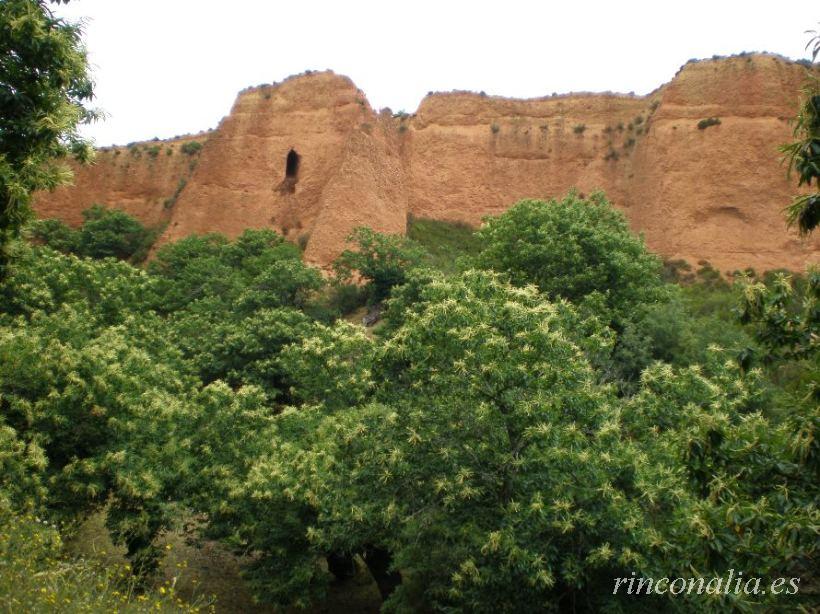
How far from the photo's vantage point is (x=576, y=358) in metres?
11.0

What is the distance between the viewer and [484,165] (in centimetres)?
4312

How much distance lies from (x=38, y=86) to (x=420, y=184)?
114 ft

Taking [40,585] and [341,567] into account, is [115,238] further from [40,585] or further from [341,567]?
[40,585]

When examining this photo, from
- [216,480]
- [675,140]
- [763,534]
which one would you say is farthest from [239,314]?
[675,140]

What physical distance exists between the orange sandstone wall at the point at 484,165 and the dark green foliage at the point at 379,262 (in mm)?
2637

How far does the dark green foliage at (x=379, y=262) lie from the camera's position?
29.1 meters

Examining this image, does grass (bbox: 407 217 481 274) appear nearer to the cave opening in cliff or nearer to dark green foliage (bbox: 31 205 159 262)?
the cave opening in cliff

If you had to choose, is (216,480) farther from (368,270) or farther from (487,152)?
(487,152)

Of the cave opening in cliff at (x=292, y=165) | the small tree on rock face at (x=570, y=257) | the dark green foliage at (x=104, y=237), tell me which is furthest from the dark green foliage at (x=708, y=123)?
the dark green foliage at (x=104, y=237)

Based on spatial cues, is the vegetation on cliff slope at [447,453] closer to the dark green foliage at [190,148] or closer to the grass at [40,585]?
the grass at [40,585]

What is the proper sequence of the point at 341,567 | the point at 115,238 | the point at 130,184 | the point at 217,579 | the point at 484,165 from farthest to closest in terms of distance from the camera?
the point at 130,184 < the point at 484,165 < the point at 115,238 < the point at 341,567 < the point at 217,579

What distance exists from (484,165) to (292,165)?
34.2ft

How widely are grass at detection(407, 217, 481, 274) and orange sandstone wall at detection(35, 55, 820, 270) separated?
0.93 meters

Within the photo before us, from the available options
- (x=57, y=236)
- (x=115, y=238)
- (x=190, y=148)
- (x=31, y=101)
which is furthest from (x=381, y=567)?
(x=190, y=148)
